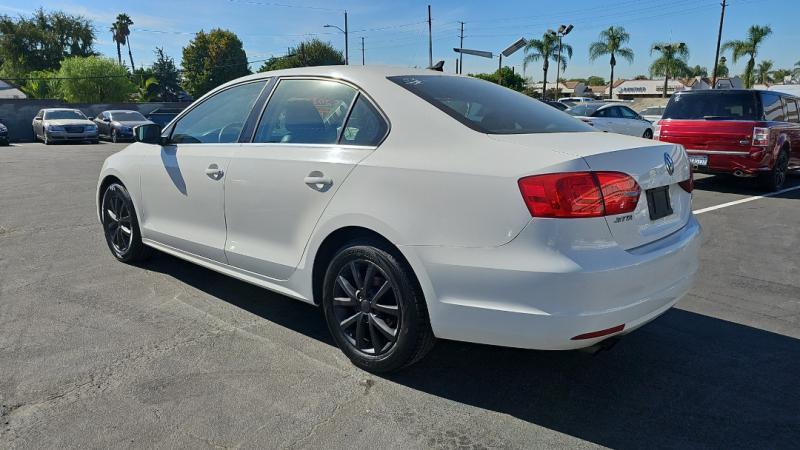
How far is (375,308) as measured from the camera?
297 centimetres

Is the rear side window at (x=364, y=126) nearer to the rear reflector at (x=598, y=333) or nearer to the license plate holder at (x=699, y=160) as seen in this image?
the rear reflector at (x=598, y=333)

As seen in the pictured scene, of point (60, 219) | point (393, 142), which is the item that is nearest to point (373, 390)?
point (393, 142)

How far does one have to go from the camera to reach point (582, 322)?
7.93 ft

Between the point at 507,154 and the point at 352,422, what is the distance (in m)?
1.43

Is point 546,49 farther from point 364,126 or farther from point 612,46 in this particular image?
point 364,126

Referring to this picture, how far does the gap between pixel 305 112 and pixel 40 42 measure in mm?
76338

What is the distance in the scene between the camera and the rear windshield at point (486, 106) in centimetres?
297

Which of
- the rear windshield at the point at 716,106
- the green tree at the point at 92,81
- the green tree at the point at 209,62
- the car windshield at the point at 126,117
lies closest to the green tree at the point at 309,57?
the green tree at the point at 209,62

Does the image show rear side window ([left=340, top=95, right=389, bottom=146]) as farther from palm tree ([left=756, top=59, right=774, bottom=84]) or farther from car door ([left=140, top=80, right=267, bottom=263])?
palm tree ([left=756, top=59, right=774, bottom=84])

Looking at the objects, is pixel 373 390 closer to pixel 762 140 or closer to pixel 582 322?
pixel 582 322

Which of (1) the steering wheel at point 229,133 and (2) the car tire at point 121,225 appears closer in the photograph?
(1) the steering wheel at point 229,133

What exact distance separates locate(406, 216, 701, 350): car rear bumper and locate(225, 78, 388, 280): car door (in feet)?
2.59

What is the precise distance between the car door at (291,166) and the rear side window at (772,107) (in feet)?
27.9

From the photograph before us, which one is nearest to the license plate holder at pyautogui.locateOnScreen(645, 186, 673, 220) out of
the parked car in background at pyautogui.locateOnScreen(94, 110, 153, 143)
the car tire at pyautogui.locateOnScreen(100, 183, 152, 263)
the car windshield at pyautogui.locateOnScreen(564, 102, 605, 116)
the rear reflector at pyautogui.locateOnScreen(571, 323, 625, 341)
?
the rear reflector at pyautogui.locateOnScreen(571, 323, 625, 341)
